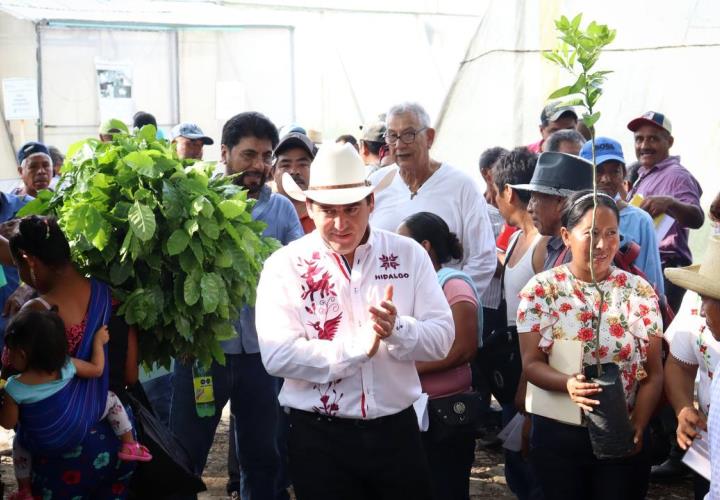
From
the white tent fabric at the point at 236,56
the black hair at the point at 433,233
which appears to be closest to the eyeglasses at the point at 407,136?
the black hair at the point at 433,233

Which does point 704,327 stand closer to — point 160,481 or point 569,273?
point 569,273

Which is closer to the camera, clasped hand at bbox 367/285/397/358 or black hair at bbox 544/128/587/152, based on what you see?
clasped hand at bbox 367/285/397/358

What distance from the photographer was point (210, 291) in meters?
4.13

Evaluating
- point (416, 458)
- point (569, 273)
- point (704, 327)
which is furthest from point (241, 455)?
point (704, 327)

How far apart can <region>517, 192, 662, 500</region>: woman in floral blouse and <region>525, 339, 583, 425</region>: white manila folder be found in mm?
36

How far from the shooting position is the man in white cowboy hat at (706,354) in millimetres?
3146

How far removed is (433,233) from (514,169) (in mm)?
1427

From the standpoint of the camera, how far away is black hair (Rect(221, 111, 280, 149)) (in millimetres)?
5410

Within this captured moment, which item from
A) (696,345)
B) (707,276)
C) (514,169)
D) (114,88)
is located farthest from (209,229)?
(114,88)

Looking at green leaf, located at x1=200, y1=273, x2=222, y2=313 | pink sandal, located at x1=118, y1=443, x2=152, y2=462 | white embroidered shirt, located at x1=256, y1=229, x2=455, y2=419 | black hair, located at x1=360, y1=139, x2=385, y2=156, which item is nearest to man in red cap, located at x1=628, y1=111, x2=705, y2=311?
black hair, located at x1=360, y1=139, x2=385, y2=156

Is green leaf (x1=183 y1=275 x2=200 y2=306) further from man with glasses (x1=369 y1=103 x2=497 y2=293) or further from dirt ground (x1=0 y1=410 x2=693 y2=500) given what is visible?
dirt ground (x1=0 y1=410 x2=693 y2=500)

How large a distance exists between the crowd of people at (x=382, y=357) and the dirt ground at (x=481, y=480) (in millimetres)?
1178

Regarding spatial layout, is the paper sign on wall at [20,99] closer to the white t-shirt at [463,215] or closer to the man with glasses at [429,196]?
the man with glasses at [429,196]

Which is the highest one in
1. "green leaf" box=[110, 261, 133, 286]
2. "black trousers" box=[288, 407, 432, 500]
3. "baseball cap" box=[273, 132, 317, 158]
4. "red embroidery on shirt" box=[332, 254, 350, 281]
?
"baseball cap" box=[273, 132, 317, 158]
